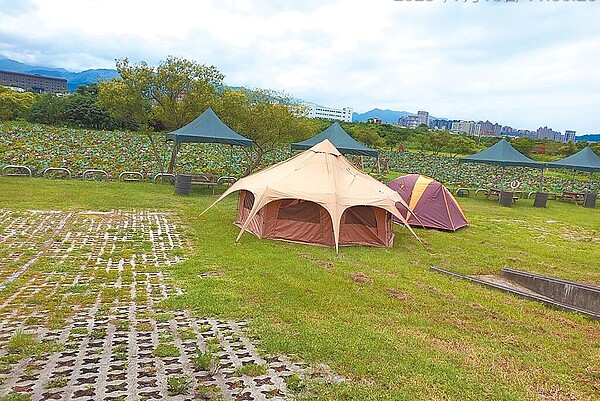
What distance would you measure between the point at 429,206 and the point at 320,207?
4.52 metres

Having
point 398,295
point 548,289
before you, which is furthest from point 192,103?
point 548,289

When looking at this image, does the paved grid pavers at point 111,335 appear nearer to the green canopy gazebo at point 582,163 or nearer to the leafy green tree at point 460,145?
the green canopy gazebo at point 582,163

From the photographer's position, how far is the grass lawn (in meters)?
3.79

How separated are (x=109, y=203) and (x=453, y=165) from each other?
97.6 feet

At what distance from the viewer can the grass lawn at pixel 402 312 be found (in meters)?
3.79

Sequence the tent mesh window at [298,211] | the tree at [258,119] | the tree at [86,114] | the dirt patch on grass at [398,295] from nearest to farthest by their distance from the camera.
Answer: the dirt patch on grass at [398,295], the tent mesh window at [298,211], the tree at [258,119], the tree at [86,114]

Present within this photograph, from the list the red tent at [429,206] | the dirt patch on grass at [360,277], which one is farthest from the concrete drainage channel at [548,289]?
A: the red tent at [429,206]

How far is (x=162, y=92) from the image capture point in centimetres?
1744

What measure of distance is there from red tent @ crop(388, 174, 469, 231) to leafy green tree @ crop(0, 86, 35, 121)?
32442 millimetres

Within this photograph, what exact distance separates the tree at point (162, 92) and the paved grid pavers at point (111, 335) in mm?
10534

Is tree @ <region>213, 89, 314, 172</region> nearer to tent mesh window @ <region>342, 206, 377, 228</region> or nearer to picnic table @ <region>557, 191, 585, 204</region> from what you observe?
tent mesh window @ <region>342, 206, 377, 228</region>

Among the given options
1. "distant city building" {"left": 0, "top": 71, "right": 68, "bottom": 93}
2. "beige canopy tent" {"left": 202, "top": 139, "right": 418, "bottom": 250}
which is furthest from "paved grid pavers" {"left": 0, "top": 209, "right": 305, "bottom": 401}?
"distant city building" {"left": 0, "top": 71, "right": 68, "bottom": 93}

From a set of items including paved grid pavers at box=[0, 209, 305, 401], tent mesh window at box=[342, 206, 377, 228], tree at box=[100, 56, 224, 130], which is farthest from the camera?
tree at box=[100, 56, 224, 130]

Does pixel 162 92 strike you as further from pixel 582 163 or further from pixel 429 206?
pixel 582 163
